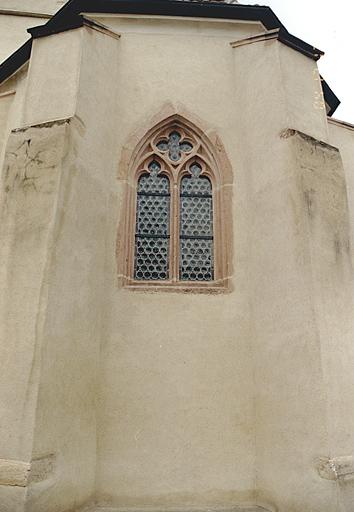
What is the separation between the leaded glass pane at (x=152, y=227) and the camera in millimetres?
5281

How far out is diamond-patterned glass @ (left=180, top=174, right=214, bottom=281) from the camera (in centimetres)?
530

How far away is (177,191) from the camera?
18.4ft

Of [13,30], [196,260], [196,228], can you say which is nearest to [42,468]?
[196,260]

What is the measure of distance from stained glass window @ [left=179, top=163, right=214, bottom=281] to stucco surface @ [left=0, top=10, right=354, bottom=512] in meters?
0.37

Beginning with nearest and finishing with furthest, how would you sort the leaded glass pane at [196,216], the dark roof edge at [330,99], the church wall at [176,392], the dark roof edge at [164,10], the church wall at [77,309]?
the church wall at [77,309], the church wall at [176,392], the leaded glass pane at [196,216], the dark roof edge at [164,10], the dark roof edge at [330,99]

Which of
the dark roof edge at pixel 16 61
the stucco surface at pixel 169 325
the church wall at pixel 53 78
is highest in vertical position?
the dark roof edge at pixel 16 61

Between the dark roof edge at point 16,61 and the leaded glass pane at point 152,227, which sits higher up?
the dark roof edge at point 16,61

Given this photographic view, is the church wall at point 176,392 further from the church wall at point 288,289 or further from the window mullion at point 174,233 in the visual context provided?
the window mullion at point 174,233

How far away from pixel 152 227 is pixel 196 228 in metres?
0.58

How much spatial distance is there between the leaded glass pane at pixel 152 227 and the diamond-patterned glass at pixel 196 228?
0.71ft

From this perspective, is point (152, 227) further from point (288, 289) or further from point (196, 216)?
point (288, 289)

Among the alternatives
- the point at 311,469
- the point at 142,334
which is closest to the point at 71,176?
the point at 142,334

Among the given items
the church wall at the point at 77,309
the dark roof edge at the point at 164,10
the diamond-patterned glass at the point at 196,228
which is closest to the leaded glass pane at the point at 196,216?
the diamond-patterned glass at the point at 196,228

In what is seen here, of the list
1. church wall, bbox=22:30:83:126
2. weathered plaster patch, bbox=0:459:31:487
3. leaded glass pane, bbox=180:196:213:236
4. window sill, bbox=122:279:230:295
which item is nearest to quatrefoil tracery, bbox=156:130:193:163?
leaded glass pane, bbox=180:196:213:236
